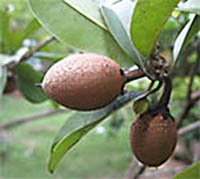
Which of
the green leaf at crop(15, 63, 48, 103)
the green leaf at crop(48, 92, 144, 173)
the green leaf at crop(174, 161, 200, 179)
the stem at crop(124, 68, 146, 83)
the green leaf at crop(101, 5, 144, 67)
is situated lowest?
the green leaf at crop(15, 63, 48, 103)

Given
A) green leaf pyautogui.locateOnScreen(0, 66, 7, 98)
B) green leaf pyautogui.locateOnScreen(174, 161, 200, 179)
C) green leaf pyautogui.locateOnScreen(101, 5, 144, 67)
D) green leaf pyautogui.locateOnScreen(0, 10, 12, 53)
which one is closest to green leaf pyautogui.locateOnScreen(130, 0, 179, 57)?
green leaf pyautogui.locateOnScreen(101, 5, 144, 67)

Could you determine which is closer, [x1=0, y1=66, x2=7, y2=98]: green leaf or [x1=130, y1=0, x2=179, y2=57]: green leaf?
[x1=130, y1=0, x2=179, y2=57]: green leaf

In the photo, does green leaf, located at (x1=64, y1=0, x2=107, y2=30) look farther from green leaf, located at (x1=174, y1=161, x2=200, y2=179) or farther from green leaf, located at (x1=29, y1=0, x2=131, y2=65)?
green leaf, located at (x1=174, y1=161, x2=200, y2=179)

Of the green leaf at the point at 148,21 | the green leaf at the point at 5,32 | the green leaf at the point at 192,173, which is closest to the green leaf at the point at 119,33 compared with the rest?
the green leaf at the point at 148,21

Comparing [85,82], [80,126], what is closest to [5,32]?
[80,126]

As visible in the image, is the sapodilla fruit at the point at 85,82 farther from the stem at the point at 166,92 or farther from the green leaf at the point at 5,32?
the green leaf at the point at 5,32

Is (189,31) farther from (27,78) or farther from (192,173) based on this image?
(27,78)

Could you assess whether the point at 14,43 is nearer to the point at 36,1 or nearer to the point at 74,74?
the point at 36,1
